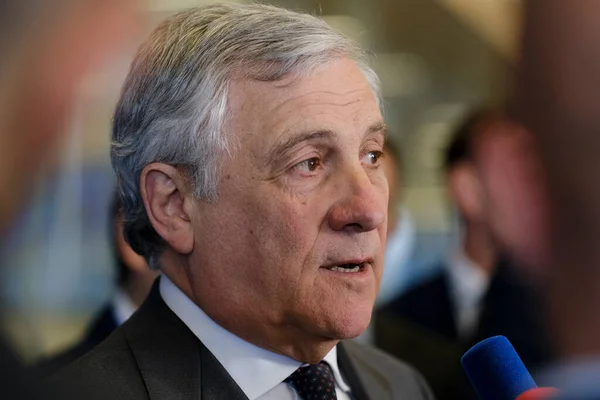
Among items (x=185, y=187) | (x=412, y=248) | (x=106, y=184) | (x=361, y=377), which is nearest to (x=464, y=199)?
(x=412, y=248)

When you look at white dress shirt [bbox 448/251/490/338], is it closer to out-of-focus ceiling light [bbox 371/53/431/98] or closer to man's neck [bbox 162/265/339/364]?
out-of-focus ceiling light [bbox 371/53/431/98]

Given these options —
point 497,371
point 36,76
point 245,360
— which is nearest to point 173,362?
point 245,360

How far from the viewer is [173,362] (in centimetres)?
180

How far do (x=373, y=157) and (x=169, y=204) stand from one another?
0.46 metres

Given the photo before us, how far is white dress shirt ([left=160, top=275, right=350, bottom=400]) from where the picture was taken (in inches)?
71.6

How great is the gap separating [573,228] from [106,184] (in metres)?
3.55

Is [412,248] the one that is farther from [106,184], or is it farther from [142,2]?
[142,2]

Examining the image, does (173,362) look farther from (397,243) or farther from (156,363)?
(397,243)

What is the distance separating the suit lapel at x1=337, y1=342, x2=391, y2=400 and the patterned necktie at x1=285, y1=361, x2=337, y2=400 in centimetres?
19

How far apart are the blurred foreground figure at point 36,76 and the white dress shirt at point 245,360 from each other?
1174 millimetres

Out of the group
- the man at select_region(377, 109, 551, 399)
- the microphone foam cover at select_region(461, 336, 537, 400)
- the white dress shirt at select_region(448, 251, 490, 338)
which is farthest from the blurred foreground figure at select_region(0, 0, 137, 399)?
the white dress shirt at select_region(448, 251, 490, 338)

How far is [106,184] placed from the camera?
3.88m

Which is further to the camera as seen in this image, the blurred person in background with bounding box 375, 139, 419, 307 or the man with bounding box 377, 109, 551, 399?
the blurred person in background with bounding box 375, 139, 419, 307

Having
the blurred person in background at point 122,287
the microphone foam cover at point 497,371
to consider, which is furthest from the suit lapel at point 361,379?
the blurred person in background at point 122,287
